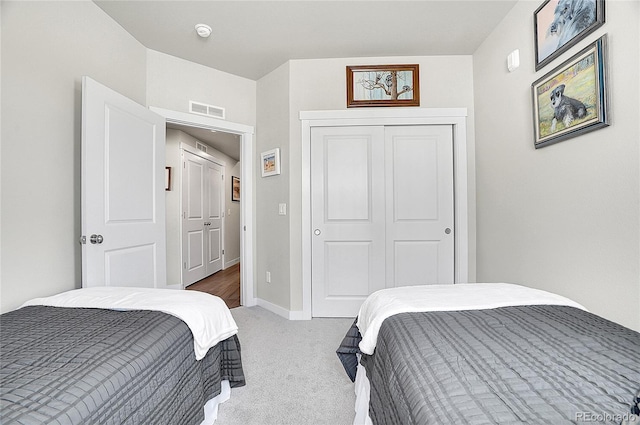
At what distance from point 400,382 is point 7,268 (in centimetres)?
190

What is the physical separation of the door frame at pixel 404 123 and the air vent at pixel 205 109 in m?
0.88

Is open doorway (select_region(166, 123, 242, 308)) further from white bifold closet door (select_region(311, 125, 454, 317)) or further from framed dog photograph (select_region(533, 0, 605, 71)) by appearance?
framed dog photograph (select_region(533, 0, 605, 71))

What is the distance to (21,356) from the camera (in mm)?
796

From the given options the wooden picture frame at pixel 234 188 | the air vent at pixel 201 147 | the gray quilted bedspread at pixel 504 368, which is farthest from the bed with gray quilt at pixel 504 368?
the wooden picture frame at pixel 234 188

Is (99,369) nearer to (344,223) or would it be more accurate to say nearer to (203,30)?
(344,223)

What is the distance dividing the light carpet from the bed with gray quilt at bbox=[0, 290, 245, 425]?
296 millimetres

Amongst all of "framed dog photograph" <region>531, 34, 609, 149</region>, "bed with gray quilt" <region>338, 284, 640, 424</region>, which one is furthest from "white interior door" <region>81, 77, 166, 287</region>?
"framed dog photograph" <region>531, 34, 609, 149</region>

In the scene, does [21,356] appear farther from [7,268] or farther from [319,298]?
[319,298]

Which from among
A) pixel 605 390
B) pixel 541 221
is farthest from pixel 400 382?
pixel 541 221

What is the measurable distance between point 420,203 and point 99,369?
2513 millimetres

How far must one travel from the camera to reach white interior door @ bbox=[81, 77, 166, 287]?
169cm

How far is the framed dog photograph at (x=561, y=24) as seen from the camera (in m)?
1.35

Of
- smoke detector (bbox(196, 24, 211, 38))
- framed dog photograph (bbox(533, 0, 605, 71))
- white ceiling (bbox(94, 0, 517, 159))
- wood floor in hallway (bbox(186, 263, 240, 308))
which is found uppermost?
white ceiling (bbox(94, 0, 517, 159))

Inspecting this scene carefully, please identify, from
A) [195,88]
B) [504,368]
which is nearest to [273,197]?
[195,88]
